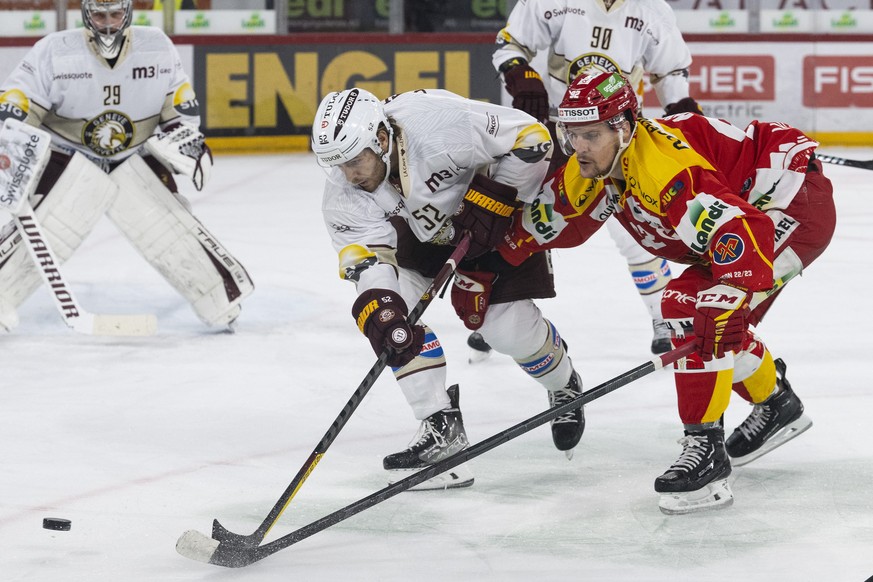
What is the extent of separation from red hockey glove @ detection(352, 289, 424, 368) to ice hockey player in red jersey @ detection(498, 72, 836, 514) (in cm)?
41

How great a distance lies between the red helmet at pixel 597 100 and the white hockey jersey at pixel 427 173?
34 centimetres

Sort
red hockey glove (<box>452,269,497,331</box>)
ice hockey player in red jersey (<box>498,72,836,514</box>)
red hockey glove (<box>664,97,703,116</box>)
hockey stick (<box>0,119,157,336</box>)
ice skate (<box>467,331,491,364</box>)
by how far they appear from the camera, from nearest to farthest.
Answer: ice hockey player in red jersey (<box>498,72,836,514</box>), red hockey glove (<box>452,269,497,331</box>), red hockey glove (<box>664,97,703,116</box>), ice skate (<box>467,331,491,364</box>), hockey stick (<box>0,119,157,336</box>)

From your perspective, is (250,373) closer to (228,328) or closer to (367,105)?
(228,328)

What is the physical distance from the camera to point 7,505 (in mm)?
2857

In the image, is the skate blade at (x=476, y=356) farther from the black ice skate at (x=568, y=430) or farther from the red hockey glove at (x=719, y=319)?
the red hockey glove at (x=719, y=319)

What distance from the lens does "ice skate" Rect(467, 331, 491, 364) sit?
4109mm

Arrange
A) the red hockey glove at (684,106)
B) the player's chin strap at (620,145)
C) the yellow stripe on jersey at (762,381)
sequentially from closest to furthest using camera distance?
the player's chin strap at (620,145)
the yellow stripe on jersey at (762,381)
the red hockey glove at (684,106)

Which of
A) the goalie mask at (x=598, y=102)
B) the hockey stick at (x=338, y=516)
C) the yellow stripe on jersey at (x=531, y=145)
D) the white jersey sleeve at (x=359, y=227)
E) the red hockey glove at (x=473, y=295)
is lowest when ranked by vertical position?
the hockey stick at (x=338, y=516)

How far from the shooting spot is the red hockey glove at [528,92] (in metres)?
4.04

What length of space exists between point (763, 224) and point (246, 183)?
5.18 metres

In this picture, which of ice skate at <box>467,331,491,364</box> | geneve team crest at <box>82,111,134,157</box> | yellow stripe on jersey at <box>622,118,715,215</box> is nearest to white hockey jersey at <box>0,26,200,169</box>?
geneve team crest at <box>82,111,134,157</box>

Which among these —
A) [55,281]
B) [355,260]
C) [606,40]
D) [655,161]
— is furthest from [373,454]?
[606,40]

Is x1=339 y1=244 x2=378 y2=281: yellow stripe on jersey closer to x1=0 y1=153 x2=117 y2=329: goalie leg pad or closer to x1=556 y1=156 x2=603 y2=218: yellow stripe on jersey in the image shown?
x1=556 y1=156 x2=603 y2=218: yellow stripe on jersey

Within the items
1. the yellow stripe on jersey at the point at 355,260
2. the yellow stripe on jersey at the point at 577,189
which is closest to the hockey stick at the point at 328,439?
the yellow stripe on jersey at the point at 355,260
